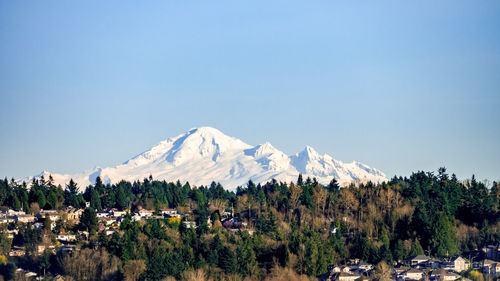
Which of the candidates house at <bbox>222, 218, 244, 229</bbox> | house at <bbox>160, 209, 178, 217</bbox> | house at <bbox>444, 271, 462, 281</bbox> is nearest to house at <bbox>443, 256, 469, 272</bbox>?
house at <bbox>444, 271, 462, 281</bbox>

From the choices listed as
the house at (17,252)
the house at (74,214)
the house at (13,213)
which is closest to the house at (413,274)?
the house at (17,252)

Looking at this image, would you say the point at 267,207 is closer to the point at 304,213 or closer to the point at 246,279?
the point at 304,213

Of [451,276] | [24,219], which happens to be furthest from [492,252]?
[24,219]

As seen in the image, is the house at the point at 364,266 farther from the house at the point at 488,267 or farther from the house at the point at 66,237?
the house at the point at 66,237

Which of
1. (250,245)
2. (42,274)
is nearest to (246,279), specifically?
(250,245)

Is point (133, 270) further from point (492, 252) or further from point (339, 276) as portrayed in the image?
point (492, 252)

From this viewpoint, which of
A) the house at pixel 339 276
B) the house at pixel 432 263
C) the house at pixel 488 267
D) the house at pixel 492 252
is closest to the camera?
the house at pixel 339 276

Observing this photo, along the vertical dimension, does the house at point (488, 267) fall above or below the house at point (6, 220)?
below

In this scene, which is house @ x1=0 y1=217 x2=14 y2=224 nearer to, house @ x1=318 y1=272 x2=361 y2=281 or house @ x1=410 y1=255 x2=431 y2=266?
house @ x1=318 y1=272 x2=361 y2=281
